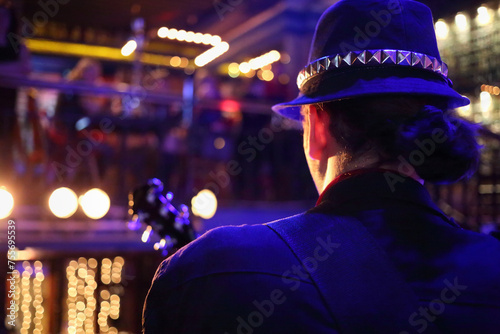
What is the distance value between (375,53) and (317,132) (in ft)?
0.76

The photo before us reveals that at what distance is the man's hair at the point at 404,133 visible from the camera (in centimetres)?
106

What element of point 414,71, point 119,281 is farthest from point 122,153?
point 414,71

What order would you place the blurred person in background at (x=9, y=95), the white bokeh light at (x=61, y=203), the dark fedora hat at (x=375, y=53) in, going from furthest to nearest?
the white bokeh light at (x=61, y=203) → the blurred person in background at (x=9, y=95) → the dark fedora hat at (x=375, y=53)

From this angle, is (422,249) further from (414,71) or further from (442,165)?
(414,71)

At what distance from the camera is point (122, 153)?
18.5 ft

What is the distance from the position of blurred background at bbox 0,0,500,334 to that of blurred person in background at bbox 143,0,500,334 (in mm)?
925

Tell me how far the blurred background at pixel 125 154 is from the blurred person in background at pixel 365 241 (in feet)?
3.03

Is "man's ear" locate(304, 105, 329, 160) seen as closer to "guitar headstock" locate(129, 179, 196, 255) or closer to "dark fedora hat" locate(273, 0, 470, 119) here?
"dark fedora hat" locate(273, 0, 470, 119)

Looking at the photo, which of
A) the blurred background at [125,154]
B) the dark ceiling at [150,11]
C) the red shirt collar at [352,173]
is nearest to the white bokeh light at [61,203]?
the blurred background at [125,154]

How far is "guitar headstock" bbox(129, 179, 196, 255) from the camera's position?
177 cm

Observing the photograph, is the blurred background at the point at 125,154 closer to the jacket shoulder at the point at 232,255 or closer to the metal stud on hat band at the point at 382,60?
the jacket shoulder at the point at 232,255

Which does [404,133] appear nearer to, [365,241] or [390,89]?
[390,89]

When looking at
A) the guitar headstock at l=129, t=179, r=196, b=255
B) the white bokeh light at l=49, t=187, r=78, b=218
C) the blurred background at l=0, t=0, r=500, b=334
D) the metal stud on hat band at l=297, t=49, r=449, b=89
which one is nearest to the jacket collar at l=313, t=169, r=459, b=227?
the metal stud on hat band at l=297, t=49, r=449, b=89

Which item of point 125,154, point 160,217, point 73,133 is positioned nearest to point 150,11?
point 73,133
